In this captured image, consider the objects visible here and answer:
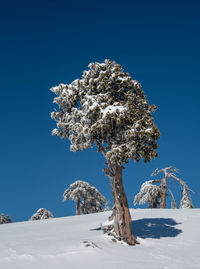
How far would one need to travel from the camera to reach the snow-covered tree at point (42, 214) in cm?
3818

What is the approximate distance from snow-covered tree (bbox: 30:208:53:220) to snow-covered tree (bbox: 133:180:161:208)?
13229mm

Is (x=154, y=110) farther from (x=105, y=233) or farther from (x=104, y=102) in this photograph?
(x=105, y=233)

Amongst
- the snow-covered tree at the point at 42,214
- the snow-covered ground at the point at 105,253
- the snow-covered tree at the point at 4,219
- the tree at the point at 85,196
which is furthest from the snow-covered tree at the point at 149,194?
the snow-covered tree at the point at 4,219

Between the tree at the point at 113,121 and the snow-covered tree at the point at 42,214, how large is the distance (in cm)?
2562

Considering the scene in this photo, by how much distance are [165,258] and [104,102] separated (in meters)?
7.50

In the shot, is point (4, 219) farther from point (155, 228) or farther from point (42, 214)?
point (155, 228)

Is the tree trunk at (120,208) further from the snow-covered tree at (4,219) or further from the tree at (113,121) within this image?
the snow-covered tree at (4,219)

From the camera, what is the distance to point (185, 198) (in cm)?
3262

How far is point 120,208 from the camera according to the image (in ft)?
44.7

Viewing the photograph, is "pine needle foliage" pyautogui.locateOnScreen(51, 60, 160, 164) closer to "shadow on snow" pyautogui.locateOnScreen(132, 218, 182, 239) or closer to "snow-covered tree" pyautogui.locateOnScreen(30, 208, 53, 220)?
"shadow on snow" pyautogui.locateOnScreen(132, 218, 182, 239)

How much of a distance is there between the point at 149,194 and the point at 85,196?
27.6 feet

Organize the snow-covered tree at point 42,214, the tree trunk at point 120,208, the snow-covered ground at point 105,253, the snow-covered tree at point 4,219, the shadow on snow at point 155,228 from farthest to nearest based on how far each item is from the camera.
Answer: the snow-covered tree at point 4,219 → the snow-covered tree at point 42,214 → the shadow on snow at point 155,228 → the tree trunk at point 120,208 → the snow-covered ground at point 105,253

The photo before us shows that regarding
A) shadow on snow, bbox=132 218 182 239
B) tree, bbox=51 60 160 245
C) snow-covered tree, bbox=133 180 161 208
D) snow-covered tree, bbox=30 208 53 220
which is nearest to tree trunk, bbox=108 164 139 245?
tree, bbox=51 60 160 245

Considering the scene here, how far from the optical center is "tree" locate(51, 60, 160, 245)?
1316 centimetres
